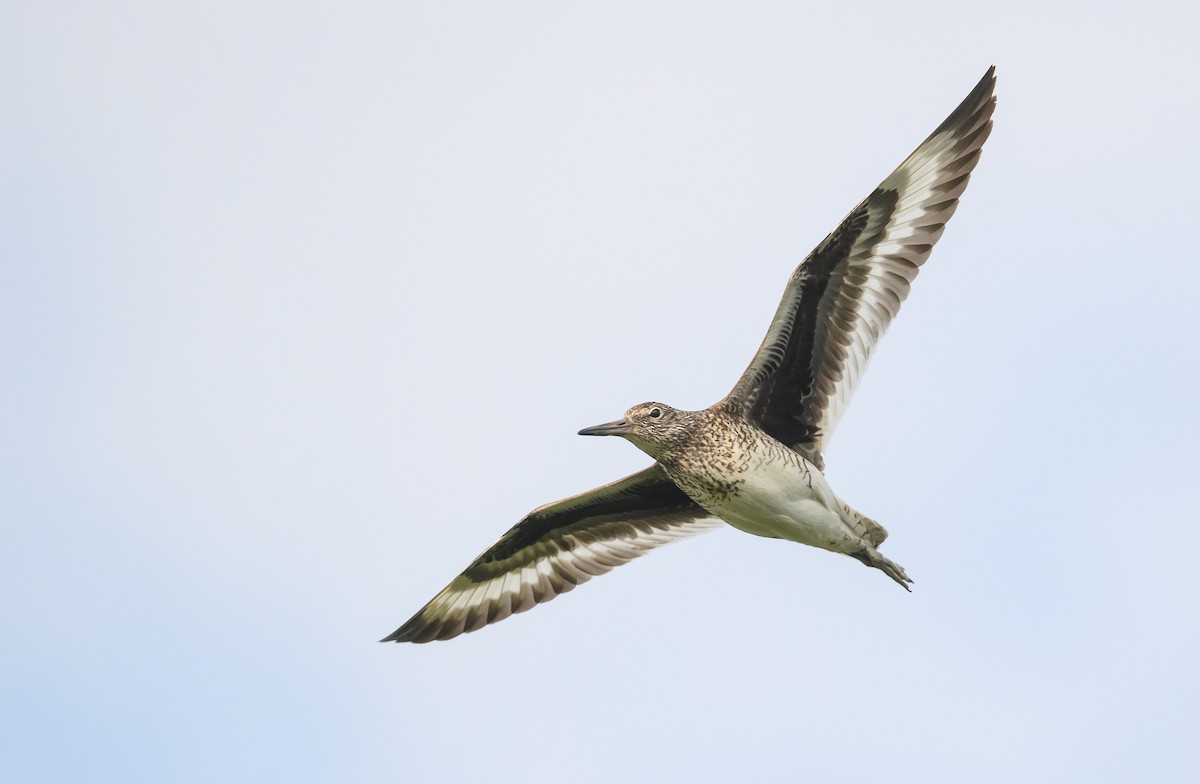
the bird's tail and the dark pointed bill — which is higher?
the dark pointed bill

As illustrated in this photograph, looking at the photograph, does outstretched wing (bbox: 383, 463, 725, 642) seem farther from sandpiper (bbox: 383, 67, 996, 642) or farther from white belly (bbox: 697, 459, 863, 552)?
white belly (bbox: 697, 459, 863, 552)

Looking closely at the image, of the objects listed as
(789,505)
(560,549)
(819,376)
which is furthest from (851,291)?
(560,549)

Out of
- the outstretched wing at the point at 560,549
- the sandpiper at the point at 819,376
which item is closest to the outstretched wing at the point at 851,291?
the sandpiper at the point at 819,376

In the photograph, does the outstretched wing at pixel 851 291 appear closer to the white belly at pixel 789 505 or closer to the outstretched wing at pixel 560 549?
the white belly at pixel 789 505

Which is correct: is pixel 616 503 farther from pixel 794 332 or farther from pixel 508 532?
pixel 794 332

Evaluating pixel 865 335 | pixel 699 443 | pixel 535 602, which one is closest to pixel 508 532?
pixel 535 602

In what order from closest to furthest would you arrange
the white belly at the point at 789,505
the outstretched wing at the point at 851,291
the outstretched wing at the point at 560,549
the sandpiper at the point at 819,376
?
the white belly at the point at 789,505 → the sandpiper at the point at 819,376 → the outstretched wing at the point at 851,291 → the outstretched wing at the point at 560,549

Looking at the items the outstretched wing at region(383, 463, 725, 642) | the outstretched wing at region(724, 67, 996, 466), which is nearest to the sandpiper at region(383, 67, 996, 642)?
the outstretched wing at region(724, 67, 996, 466)

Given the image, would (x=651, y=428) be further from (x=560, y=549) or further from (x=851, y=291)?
(x=560, y=549)
